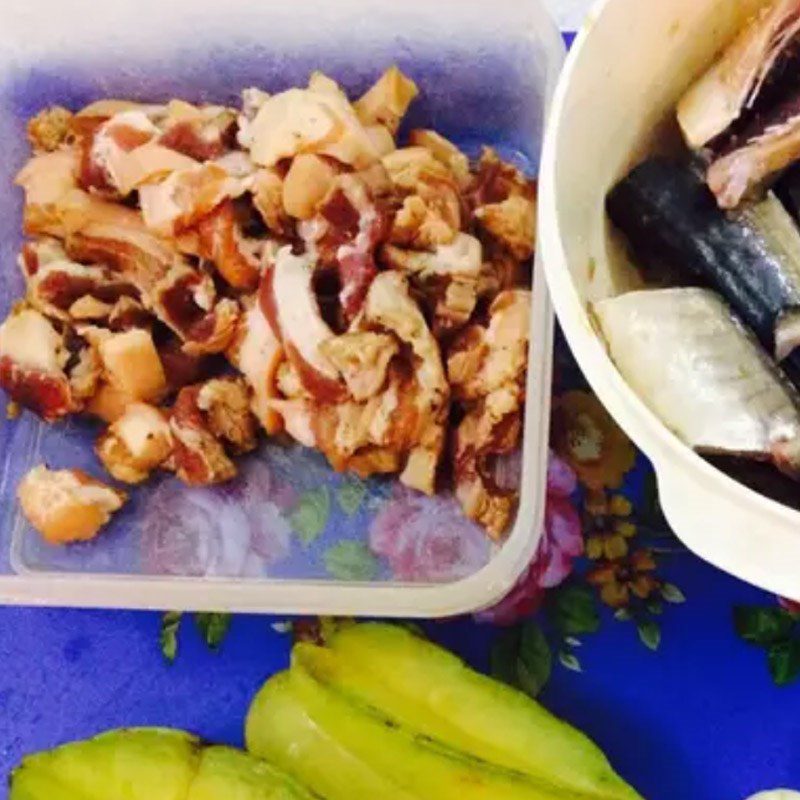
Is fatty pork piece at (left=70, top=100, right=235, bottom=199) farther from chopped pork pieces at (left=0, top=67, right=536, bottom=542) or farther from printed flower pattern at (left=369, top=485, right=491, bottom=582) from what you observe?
printed flower pattern at (left=369, top=485, right=491, bottom=582)

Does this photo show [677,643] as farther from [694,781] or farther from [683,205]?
[683,205]

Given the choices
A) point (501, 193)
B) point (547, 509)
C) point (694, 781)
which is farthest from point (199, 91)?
point (694, 781)

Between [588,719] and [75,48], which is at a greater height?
[75,48]

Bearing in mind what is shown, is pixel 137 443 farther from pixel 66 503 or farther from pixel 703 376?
pixel 703 376

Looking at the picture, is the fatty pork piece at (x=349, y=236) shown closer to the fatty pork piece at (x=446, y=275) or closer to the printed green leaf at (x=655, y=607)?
the fatty pork piece at (x=446, y=275)

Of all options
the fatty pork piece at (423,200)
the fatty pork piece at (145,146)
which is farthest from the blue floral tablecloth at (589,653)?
the fatty pork piece at (145,146)

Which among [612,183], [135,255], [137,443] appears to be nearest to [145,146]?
[135,255]

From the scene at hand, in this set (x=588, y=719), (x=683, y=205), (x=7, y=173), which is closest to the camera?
(x=683, y=205)
